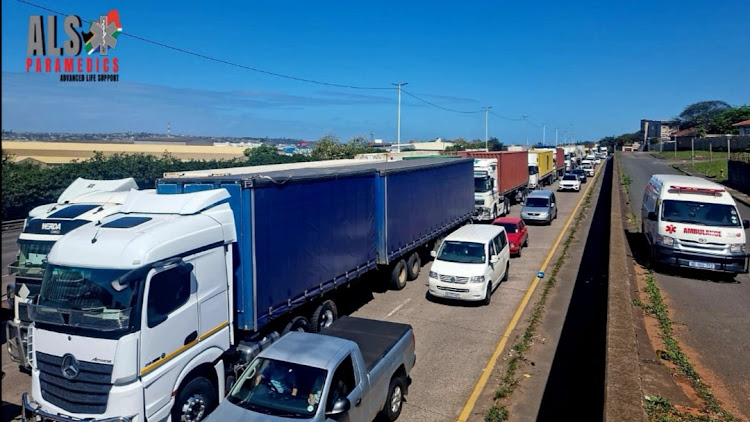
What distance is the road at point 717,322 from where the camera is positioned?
30.9ft

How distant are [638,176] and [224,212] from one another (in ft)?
176

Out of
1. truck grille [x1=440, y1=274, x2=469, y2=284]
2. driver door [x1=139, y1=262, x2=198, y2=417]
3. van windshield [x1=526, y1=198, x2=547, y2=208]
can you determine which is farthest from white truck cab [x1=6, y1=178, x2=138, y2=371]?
van windshield [x1=526, y1=198, x2=547, y2=208]

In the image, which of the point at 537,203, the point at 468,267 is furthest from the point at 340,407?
the point at 537,203

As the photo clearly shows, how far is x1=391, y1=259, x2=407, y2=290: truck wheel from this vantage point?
15.6 meters

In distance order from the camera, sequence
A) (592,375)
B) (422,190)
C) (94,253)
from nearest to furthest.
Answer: (94,253) < (592,375) < (422,190)

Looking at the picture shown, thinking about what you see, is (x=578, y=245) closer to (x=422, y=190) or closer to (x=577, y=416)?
(x=422, y=190)

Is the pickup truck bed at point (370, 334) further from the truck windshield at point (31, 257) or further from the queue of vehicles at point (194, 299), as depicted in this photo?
the truck windshield at point (31, 257)

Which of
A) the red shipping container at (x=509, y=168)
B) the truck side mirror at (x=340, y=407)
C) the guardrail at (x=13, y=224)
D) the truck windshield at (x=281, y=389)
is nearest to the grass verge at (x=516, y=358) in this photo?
the truck side mirror at (x=340, y=407)

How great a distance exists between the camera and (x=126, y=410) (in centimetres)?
655

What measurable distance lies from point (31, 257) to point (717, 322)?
14.7 metres

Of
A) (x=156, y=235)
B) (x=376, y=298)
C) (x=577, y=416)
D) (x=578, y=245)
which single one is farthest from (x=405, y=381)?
(x=578, y=245)

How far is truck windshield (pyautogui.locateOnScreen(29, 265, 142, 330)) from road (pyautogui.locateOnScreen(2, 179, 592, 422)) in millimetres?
3405

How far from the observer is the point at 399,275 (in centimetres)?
1577

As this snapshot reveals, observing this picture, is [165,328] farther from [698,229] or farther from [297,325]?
[698,229]
